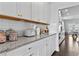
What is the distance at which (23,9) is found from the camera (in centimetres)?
217

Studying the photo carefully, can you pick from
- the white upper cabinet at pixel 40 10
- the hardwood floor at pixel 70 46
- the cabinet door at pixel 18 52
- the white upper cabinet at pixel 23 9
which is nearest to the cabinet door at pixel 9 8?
the white upper cabinet at pixel 23 9

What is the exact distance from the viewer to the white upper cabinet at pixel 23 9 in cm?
196

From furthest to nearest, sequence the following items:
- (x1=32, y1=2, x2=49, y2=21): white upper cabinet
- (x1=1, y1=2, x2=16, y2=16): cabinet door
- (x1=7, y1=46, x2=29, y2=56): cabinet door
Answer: (x1=32, y1=2, x2=49, y2=21): white upper cabinet
(x1=1, y1=2, x2=16, y2=16): cabinet door
(x1=7, y1=46, x2=29, y2=56): cabinet door

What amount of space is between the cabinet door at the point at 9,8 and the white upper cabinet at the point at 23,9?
120 millimetres

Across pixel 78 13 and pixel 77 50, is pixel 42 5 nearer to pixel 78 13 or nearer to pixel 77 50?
pixel 78 13

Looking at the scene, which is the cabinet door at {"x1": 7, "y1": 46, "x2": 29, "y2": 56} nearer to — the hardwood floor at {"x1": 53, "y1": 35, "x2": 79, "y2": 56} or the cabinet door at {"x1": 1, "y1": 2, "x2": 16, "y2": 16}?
the cabinet door at {"x1": 1, "y1": 2, "x2": 16, "y2": 16}

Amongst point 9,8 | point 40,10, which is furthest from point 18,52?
point 40,10

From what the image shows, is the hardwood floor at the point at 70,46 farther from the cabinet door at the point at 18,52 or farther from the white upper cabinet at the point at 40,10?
the cabinet door at the point at 18,52

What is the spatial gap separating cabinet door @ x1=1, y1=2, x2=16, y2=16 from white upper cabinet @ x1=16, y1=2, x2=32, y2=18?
12cm

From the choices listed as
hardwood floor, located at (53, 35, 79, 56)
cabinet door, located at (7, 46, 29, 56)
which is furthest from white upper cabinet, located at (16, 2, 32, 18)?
hardwood floor, located at (53, 35, 79, 56)

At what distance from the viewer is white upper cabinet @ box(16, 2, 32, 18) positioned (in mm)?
1965

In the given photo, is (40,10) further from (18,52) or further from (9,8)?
(18,52)

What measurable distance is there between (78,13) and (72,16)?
16 centimetres

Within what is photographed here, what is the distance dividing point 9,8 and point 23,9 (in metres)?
0.48
